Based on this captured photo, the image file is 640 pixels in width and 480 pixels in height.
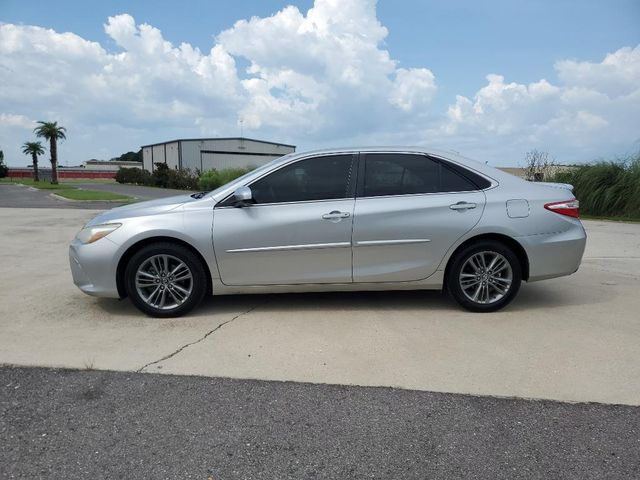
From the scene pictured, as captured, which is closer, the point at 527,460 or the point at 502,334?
the point at 527,460

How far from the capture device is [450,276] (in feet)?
16.7

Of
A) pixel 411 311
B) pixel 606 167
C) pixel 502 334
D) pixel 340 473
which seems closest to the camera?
pixel 340 473

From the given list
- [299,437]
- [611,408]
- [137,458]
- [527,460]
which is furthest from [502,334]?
[137,458]

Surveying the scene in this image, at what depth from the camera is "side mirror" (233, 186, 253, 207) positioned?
4.81 metres

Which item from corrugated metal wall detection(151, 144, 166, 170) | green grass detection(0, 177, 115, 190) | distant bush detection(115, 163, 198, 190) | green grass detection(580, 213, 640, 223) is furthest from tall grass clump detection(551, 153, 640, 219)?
corrugated metal wall detection(151, 144, 166, 170)

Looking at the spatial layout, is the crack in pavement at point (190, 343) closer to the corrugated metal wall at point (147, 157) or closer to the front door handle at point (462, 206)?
the front door handle at point (462, 206)

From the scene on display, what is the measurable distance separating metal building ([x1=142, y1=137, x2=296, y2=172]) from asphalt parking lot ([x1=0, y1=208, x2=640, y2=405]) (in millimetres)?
56454

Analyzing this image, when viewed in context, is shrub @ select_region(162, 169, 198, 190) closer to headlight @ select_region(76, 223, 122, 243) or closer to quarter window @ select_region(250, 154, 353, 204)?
headlight @ select_region(76, 223, 122, 243)

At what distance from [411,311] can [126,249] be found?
2.85 m

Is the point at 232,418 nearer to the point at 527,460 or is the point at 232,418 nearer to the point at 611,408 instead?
the point at 527,460

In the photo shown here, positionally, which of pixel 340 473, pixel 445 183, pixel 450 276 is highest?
pixel 445 183

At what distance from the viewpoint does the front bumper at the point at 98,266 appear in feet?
15.8

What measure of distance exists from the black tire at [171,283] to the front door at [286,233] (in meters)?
0.23

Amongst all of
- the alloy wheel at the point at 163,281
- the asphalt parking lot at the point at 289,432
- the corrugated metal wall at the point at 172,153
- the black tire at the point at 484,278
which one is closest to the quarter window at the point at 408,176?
the black tire at the point at 484,278
